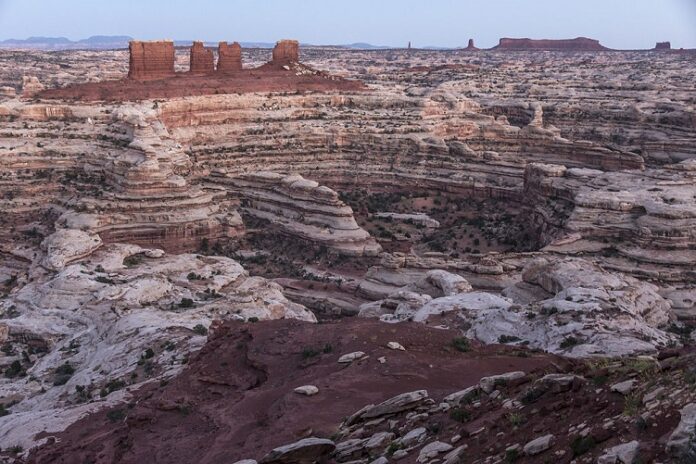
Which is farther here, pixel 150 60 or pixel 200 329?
pixel 150 60

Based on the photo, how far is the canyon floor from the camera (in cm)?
1134

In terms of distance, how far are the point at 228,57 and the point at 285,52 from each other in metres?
6.30

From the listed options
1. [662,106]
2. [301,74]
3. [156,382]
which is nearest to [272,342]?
[156,382]

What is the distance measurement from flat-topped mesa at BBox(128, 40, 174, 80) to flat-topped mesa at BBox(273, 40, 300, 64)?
11.2 metres

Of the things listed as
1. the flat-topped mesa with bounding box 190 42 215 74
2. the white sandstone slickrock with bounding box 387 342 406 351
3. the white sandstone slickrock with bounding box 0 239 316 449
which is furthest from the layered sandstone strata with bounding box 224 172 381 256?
the white sandstone slickrock with bounding box 387 342 406 351

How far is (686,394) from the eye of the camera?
8.45m

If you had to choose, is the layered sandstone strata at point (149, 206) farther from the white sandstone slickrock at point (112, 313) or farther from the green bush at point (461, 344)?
the green bush at point (461, 344)

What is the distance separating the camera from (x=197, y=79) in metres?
53.1

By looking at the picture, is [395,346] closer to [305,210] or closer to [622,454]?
[622,454]

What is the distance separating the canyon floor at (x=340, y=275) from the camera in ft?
37.2

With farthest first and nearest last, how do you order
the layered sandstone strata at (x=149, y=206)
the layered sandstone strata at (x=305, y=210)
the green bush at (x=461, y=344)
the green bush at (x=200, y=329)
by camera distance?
the layered sandstone strata at (x=305, y=210) → the layered sandstone strata at (x=149, y=206) → the green bush at (x=200, y=329) → the green bush at (x=461, y=344)

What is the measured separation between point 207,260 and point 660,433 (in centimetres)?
2371

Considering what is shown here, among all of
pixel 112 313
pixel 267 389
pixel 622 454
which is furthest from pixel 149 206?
pixel 622 454

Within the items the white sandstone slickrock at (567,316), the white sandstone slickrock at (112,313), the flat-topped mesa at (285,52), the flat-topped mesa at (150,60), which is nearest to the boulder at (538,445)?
the white sandstone slickrock at (567,316)
